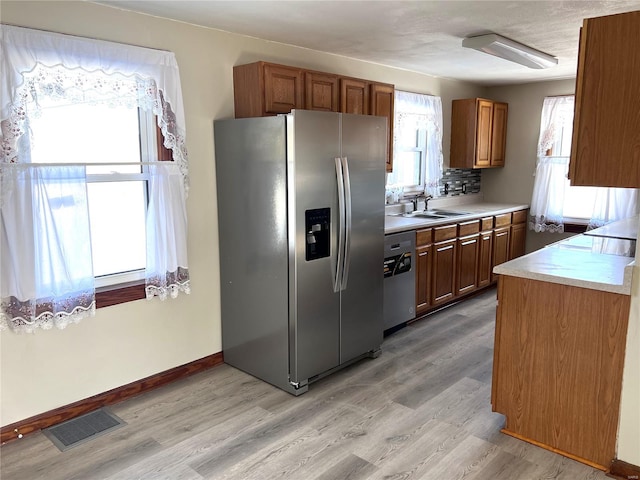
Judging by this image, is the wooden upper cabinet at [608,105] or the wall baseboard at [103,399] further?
the wall baseboard at [103,399]

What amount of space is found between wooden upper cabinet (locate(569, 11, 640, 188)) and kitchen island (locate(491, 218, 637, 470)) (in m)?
0.47

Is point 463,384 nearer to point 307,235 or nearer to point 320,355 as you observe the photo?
point 320,355

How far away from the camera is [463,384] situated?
A: 10.7 feet

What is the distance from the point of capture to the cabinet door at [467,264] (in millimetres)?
4836

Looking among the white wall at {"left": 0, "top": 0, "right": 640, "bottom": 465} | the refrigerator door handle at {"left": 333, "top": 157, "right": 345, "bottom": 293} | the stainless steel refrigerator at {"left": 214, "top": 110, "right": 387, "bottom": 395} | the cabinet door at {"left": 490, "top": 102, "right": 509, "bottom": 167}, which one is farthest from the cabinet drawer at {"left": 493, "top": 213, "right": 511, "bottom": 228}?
the refrigerator door handle at {"left": 333, "top": 157, "right": 345, "bottom": 293}

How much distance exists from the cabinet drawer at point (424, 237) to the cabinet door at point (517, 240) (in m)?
1.76

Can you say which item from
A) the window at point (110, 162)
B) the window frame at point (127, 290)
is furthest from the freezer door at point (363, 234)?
the window at point (110, 162)

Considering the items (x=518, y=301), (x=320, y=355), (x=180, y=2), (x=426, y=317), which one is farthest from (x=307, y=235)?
(x=426, y=317)

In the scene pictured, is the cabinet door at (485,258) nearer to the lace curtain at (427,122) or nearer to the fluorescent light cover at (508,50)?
the lace curtain at (427,122)

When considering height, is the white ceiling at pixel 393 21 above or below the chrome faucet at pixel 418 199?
above

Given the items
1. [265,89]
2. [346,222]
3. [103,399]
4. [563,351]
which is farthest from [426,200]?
[103,399]

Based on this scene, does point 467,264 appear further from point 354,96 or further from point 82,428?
point 82,428

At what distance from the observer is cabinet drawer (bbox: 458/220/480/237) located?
475 cm

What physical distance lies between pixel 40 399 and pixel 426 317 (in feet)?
10.6
